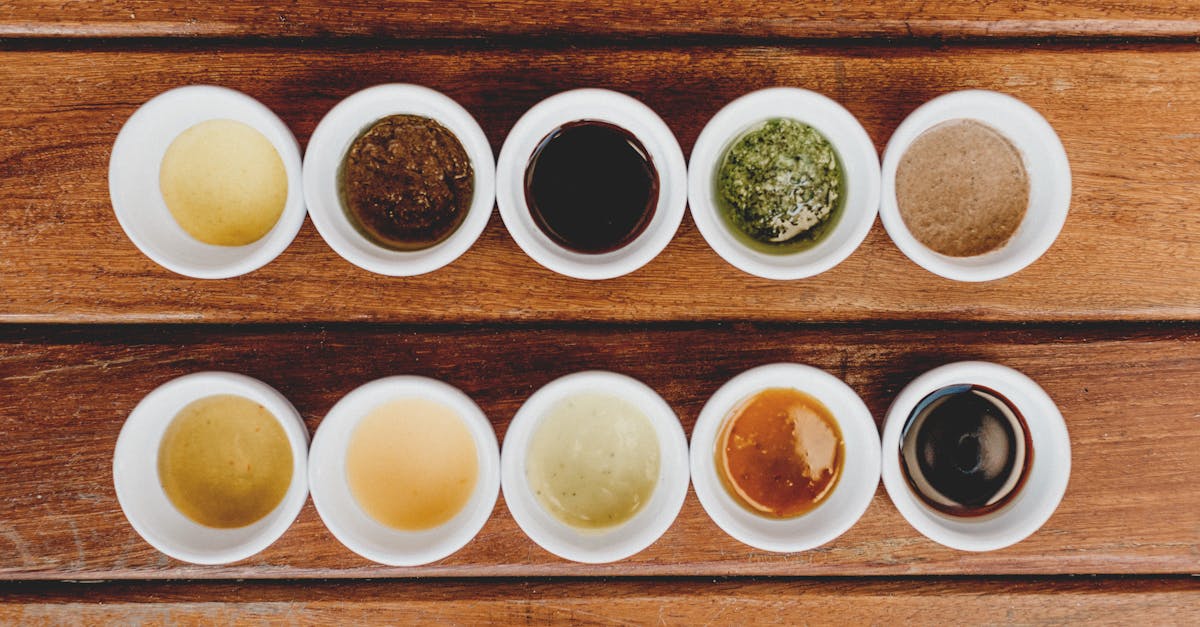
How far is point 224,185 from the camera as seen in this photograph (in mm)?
960

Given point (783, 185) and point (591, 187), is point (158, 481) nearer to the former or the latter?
point (591, 187)

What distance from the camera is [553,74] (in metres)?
1.00

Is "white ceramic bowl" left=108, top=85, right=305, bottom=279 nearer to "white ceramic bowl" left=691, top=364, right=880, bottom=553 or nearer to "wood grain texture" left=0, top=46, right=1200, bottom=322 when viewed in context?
"wood grain texture" left=0, top=46, right=1200, bottom=322

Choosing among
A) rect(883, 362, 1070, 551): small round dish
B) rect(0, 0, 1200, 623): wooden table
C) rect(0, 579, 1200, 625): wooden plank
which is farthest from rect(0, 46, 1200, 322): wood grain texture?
rect(0, 579, 1200, 625): wooden plank

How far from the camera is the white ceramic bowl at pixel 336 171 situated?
33.9 inches

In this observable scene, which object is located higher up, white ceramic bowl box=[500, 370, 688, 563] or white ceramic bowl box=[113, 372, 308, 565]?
white ceramic bowl box=[500, 370, 688, 563]

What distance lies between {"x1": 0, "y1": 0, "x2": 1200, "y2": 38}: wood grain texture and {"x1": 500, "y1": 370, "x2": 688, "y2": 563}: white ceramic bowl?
50cm

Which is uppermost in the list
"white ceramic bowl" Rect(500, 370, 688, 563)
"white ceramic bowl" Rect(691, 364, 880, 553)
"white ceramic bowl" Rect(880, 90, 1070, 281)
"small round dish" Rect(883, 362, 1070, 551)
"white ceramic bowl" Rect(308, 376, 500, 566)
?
"white ceramic bowl" Rect(880, 90, 1070, 281)

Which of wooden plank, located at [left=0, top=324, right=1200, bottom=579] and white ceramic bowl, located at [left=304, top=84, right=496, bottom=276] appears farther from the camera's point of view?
wooden plank, located at [left=0, top=324, right=1200, bottom=579]

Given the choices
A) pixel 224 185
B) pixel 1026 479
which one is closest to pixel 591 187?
pixel 224 185

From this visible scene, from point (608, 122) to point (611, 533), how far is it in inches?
21.2

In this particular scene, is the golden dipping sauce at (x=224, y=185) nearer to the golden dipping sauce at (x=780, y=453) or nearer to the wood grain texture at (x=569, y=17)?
the wood grain texture at (x=569, y=17)

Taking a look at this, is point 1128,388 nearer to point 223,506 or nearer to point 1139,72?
point 1139,72

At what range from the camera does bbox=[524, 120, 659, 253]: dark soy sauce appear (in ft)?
3.11
